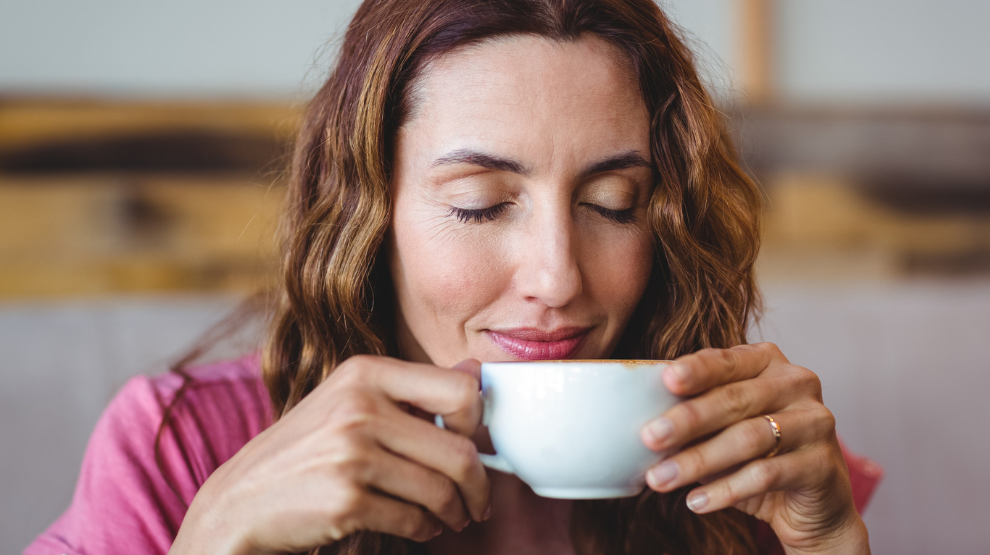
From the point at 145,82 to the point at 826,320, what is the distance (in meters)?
1.68

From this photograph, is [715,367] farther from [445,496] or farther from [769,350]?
[445,496]

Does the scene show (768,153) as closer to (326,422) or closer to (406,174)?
(406,174)

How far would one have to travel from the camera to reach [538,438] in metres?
0.63

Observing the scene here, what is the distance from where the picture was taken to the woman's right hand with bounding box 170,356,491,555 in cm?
63

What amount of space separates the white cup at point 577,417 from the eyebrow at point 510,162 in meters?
0.31

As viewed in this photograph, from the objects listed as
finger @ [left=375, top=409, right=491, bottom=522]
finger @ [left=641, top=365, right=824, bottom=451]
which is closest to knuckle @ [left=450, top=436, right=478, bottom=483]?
finger @ [left=375, top=409, right=491, bottom=522]

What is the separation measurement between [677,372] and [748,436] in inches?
5.0

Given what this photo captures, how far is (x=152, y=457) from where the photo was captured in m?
1.00

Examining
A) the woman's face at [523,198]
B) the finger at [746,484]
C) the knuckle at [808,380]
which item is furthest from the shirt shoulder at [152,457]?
the knuckle at [808,380]

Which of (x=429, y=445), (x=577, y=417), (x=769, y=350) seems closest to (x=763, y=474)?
(x=769, y=350)

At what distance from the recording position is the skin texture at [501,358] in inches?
25.1

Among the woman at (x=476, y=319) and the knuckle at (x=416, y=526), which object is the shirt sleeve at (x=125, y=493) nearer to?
the woman at (x=476, y=319)

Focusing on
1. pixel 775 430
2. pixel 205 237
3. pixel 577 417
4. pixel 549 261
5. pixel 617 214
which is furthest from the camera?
pixel 205 237

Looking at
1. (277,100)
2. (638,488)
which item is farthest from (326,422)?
(277,100)
